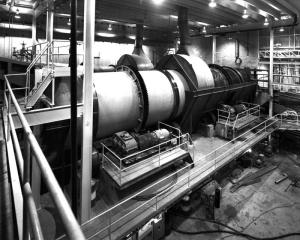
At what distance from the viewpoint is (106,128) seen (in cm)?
487

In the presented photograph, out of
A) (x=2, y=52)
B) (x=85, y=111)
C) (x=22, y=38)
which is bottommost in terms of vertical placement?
(x=85, y=111)

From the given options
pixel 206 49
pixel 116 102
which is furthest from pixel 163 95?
pixel 206 49

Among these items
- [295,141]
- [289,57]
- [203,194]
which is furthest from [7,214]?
[289,57]

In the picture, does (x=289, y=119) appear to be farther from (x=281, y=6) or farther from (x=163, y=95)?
(x=163, y=95)

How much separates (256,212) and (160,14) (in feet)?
27.6

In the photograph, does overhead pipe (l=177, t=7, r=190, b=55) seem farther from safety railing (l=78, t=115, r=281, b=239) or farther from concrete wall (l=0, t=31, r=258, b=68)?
safety railing (l=78, t=115, r=281, b=239)

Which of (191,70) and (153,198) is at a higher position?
(191,70)

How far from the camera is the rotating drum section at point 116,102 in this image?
4652mm

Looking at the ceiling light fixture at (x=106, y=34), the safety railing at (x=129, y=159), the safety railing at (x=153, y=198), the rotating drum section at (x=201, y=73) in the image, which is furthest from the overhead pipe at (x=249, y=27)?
the safety railing at (x=129, y=159)

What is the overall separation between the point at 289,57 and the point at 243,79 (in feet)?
10.3

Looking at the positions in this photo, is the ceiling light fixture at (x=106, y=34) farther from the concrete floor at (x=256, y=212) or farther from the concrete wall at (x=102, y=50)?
the concrete floor at (x=256, y=212)

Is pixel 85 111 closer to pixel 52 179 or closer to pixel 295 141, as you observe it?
pixel 52 179

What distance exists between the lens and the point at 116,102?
4844mm

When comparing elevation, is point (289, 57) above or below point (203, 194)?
above
